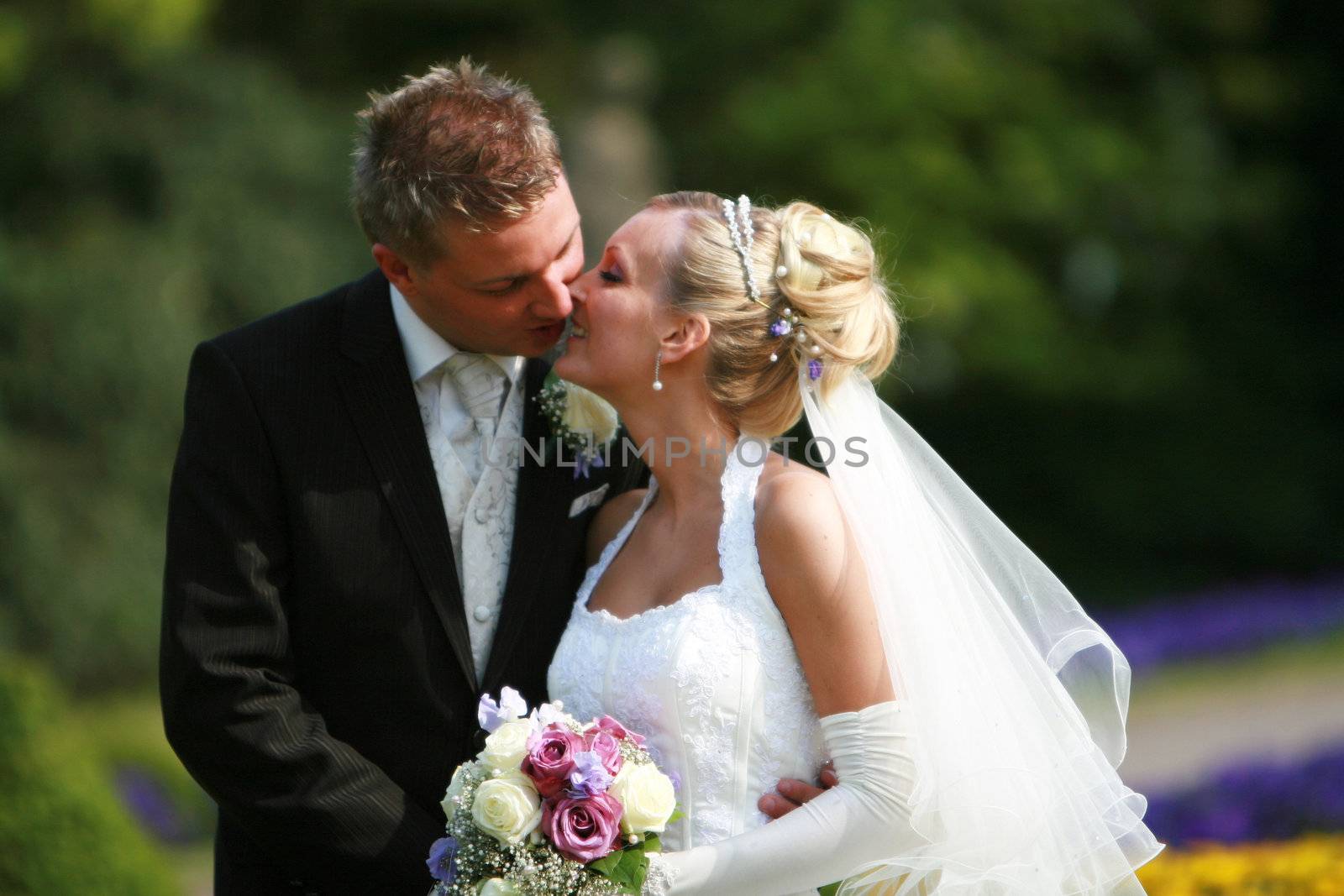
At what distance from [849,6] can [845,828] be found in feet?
30.5

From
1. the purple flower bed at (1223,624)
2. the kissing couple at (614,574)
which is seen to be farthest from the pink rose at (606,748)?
the purple flower bed at (1223,624)

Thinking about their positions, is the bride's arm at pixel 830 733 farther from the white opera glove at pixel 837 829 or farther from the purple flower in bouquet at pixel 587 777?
the purple flower in bouquet at pixel 587 777

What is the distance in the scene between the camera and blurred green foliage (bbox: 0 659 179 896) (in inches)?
160

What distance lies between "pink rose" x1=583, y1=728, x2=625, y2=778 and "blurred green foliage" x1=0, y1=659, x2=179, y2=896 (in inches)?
90.3

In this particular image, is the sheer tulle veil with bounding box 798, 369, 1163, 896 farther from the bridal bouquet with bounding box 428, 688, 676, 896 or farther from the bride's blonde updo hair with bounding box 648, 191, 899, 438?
the bridal bouquet with bounding box 428, 688, 676, 896

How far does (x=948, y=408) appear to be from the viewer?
13.5 metres

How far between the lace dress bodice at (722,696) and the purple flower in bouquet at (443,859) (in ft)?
1.51

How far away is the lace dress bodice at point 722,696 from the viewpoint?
2.88 metres

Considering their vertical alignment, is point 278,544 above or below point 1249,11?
below

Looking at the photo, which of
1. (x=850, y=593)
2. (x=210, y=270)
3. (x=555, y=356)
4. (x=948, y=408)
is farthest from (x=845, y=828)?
(x=948, y=408)

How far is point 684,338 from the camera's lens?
3.08 m

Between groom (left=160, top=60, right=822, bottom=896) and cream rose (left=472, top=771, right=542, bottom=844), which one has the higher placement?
groom (left=160, top=60, right=822, bottom=896)

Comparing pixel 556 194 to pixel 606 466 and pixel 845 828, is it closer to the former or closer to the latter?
pixel 606 466

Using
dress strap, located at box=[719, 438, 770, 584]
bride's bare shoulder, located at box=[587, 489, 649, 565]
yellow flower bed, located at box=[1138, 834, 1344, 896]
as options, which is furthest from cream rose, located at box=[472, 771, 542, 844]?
yellow flower bed, located at box=[1138, 834, 1344, 896]
